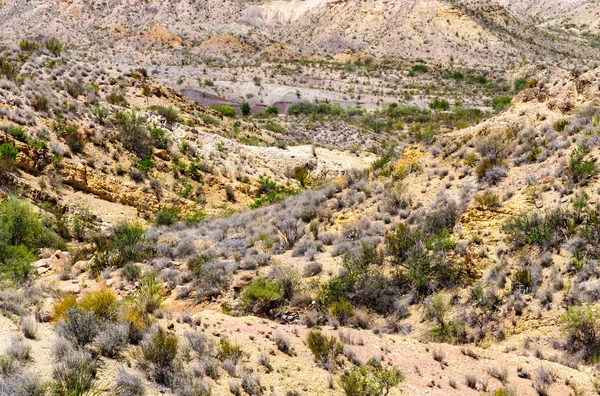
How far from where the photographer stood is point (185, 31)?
77.1 meters

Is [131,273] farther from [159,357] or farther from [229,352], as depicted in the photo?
[159,357]

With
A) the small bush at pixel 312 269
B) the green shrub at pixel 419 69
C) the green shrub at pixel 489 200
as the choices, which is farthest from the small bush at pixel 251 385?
the green shrub at pixel 419 69

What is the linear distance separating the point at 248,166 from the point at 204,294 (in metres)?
12.4

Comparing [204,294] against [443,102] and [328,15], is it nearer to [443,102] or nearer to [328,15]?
[443,102]

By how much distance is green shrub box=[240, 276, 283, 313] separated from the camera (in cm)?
760

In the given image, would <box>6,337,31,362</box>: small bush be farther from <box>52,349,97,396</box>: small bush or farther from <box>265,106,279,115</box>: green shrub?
<box>265,106,279,115</box>: green shrub

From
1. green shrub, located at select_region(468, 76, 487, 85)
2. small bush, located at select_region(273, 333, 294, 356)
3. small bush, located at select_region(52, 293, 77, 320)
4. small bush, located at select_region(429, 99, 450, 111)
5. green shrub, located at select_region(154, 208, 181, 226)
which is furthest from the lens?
green shrub, located at select_region(468, 76, 487, 85)

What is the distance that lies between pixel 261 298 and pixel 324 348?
226 centimetres

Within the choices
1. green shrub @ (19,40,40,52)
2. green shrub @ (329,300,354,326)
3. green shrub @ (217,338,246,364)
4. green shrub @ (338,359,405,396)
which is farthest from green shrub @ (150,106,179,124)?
green shrub @ (338,359,405,396)

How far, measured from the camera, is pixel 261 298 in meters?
7.64

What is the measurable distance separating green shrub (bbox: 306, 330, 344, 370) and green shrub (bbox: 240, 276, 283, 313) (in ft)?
6.19

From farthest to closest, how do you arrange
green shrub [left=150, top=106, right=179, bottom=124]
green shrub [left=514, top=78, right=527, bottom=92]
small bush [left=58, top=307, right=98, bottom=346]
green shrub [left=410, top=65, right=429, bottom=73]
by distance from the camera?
green shrub [left=410, top=65, right=429, bottom=73]
green shrub [left=514, top=78, right=527, bottom=92]
green shrub [left=150, top=106, right=179, bottom=124]
small bush [left=58, top=307, right=98, bottom=346]

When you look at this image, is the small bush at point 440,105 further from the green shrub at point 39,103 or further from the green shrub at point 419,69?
the green shrub at point 39,103

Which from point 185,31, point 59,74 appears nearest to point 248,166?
point 59,74
